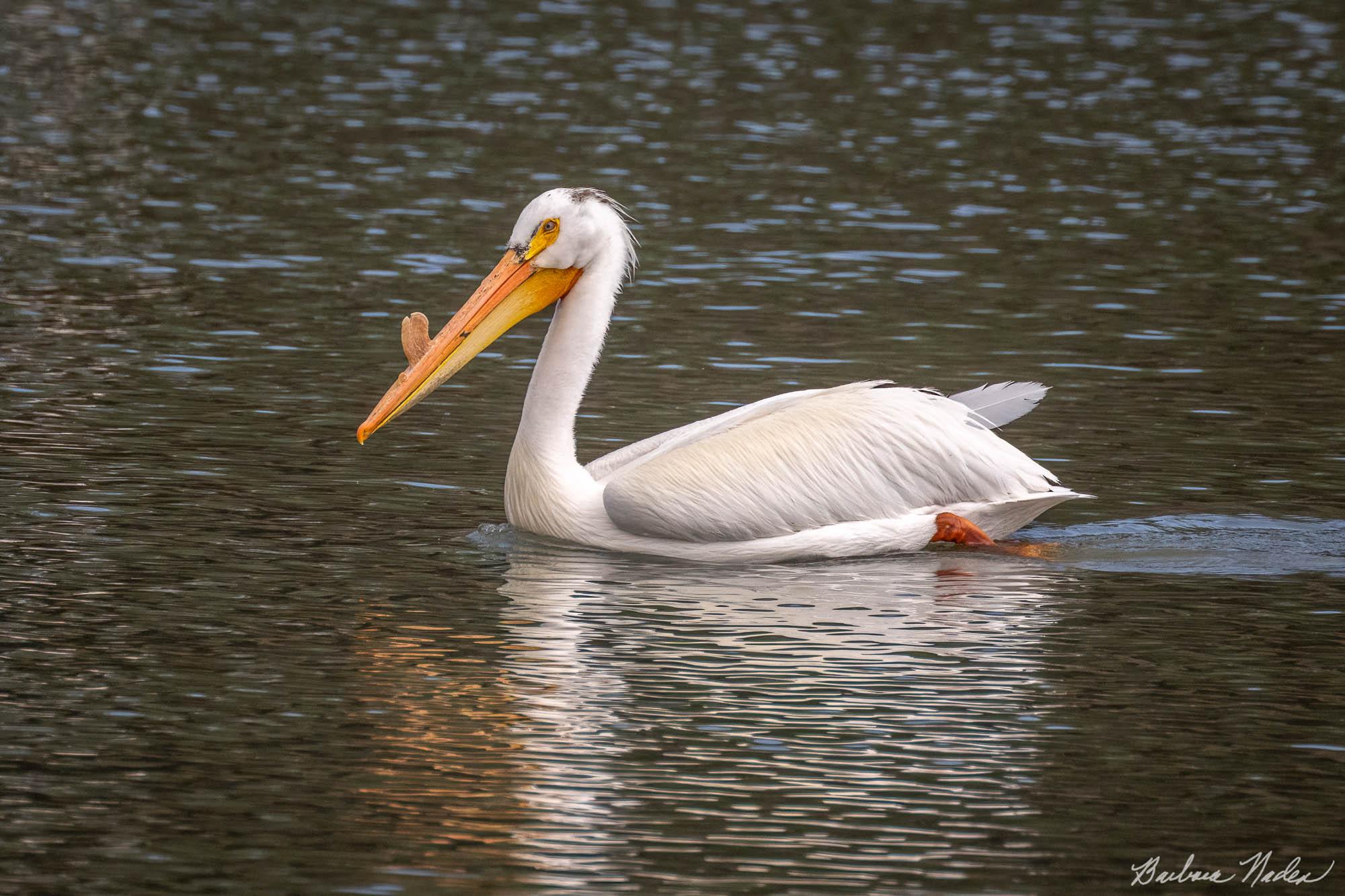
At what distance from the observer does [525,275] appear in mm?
7883

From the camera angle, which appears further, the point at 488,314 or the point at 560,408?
the point at 488,314

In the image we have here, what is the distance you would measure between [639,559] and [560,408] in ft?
2.03

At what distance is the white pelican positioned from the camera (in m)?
7.51

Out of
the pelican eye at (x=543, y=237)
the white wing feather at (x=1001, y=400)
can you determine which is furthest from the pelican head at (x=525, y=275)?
the white wing feather at (x=1001, y=400)

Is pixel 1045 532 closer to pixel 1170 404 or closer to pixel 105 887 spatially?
pixel 1170 404

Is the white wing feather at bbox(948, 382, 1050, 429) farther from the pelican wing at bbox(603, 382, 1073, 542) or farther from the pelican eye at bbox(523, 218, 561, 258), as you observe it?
the pelican eye at bbox(523, 218, 561, 258)

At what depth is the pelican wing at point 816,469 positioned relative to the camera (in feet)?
24.4

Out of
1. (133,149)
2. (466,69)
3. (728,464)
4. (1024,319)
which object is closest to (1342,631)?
(728,464)

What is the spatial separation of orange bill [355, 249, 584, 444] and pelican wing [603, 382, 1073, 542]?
68cm

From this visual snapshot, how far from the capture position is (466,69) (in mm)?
22062
